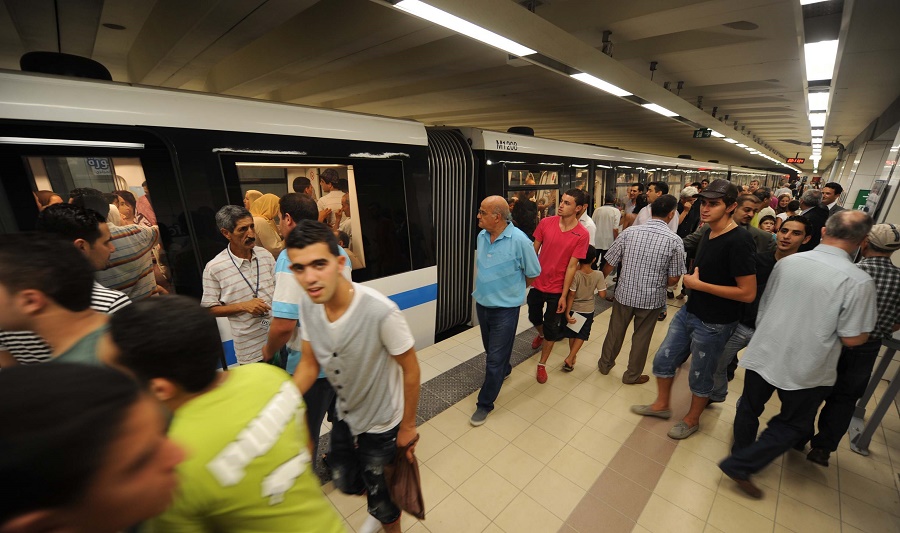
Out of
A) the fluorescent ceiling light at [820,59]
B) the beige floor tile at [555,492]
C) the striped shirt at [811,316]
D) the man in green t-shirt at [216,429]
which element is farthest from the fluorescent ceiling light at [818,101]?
the man in green t-shirt at [216,429]

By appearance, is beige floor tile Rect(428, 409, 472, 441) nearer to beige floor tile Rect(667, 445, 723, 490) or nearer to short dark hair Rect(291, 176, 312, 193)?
beige floor tile Rect(667, 445, 723, 490)

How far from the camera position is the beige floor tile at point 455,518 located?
212cm

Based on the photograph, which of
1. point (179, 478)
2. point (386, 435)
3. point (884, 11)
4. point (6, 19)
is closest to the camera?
point (179, 478)

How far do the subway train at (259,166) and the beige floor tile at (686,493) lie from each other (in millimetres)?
2487

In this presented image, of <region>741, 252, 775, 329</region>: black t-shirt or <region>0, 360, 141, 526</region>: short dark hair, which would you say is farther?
<region>741, 252, 775, 329</region>: black t-shirt

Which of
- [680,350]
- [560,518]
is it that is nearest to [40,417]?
[560,518]

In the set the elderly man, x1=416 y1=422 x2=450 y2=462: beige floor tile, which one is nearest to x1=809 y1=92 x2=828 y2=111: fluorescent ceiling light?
the elderly man

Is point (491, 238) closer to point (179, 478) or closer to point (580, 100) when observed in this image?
point (179, 478)

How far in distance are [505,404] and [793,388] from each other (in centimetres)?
199

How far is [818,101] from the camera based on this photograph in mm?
6121

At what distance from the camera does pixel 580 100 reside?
6.65 metres

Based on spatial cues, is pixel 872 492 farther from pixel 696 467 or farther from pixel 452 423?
pixel 452 423

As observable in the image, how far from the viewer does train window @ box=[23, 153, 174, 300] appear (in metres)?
1.91

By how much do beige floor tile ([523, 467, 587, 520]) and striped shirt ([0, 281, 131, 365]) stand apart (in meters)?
2.57
